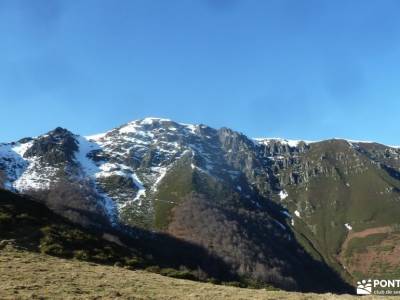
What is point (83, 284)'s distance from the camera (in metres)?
33.9

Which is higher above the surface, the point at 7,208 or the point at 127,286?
the point at 7,208

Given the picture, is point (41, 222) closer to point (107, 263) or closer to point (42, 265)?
point (107, 263)

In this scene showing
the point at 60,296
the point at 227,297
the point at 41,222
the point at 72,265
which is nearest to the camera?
the point at 60,296

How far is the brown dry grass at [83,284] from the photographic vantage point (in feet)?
100

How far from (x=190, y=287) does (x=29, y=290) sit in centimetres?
1288

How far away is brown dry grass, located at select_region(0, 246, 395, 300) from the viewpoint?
3063cm

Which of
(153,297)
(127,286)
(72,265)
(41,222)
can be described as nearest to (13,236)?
(41,222)

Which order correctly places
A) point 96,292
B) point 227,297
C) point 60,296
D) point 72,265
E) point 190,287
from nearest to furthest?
point 60,296
point 96,292
point 227,297
point 190,287
point 72,265

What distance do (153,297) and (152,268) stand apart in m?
20.8

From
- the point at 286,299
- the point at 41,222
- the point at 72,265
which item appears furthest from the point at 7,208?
the point at 286,299

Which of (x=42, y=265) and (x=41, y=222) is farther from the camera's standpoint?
(x=41, y=222)

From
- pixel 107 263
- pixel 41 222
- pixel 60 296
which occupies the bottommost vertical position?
pixel 60 296

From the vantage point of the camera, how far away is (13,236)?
165 feet

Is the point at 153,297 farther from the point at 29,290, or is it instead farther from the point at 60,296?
the point at 29,290
